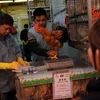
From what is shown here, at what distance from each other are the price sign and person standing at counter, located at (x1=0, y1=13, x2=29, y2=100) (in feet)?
1.73

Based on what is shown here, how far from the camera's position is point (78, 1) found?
1.78 metres

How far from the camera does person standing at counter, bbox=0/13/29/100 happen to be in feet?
5.94

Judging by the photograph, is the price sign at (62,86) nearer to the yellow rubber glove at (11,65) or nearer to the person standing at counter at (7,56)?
the yellow rubber glove at (11,65)

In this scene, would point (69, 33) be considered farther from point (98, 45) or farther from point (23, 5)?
point (23, 5)

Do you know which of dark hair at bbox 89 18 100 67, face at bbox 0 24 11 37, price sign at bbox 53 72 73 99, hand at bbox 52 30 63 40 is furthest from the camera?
hand at bbox 52 30 63 40

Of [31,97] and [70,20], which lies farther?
[70,20]

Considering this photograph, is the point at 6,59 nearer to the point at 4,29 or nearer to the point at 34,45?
the point at 4,29

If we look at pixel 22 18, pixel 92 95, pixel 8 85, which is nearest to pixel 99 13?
pixel 92 95

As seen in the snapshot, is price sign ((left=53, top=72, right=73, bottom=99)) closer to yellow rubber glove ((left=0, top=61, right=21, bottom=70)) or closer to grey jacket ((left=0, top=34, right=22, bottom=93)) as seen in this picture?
yellow rubber glove ((left=0, top=61, right=21, bottom=70))

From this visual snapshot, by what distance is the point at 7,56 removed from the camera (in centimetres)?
186

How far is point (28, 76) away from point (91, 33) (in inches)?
27.5

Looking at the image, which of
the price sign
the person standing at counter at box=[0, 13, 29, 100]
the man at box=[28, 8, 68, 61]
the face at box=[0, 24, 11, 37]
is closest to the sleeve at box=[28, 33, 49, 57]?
the man at box=[28, 8, 68, 61]

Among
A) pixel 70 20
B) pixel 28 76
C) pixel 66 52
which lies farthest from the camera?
pixel 66 52

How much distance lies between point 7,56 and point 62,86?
70cm
